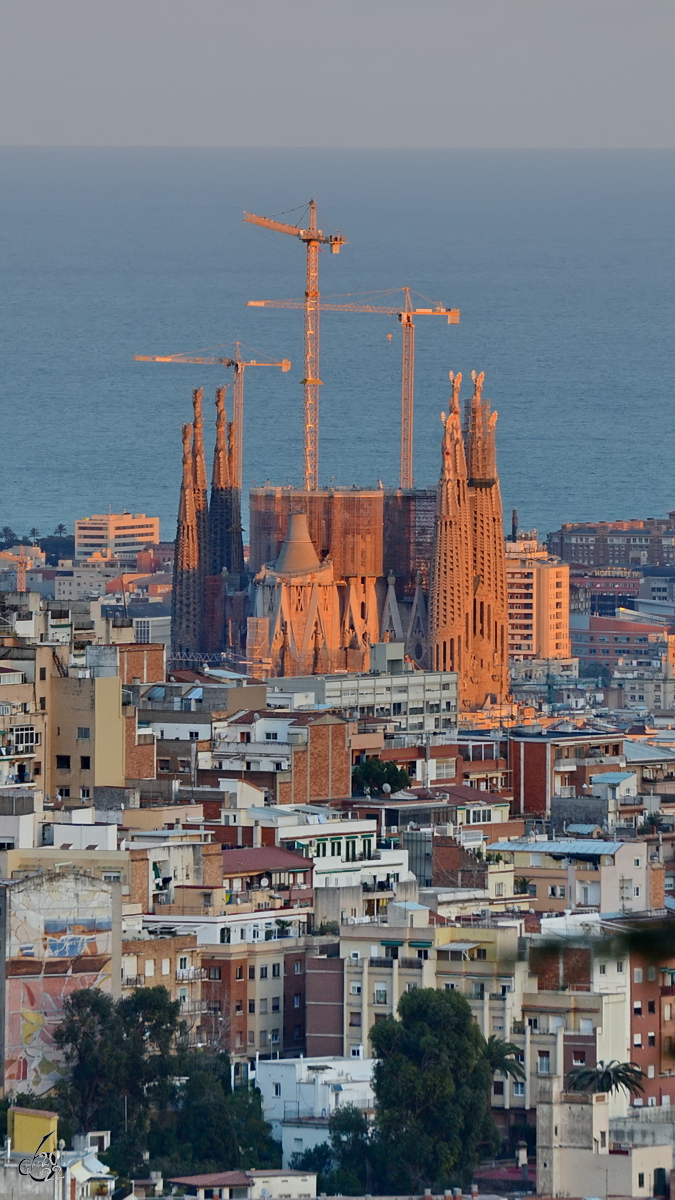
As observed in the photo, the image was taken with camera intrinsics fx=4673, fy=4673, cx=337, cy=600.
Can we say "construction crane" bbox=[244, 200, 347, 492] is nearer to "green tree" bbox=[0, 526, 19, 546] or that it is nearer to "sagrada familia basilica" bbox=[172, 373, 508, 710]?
"sagrada familia basilica" bbox=[172, 373, 508, 710]

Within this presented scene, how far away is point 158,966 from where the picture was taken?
29875 millimetres

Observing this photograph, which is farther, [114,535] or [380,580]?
[114,535]

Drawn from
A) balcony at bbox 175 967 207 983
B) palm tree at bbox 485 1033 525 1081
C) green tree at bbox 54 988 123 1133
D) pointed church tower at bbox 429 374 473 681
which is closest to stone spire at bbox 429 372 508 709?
pointed church tower at bbox 429 374 473 681

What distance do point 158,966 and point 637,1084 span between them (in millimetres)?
3680

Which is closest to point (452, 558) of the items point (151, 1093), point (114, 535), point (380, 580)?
point (380, 580)

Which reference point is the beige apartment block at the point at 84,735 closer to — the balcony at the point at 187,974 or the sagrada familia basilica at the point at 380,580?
the balcony at the point at 187,974

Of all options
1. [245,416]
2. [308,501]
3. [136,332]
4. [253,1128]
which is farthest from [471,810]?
[136,332]

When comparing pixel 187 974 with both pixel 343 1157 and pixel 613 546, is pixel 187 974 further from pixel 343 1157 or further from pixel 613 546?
pixel 613 546

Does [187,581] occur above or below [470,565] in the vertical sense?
above

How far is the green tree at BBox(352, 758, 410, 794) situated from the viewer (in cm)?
3947

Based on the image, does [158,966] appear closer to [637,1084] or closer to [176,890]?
[176,890]

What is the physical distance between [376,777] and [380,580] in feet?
131

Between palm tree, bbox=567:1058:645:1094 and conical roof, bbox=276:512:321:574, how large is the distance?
5008 centimetres

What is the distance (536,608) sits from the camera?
99.1 m
